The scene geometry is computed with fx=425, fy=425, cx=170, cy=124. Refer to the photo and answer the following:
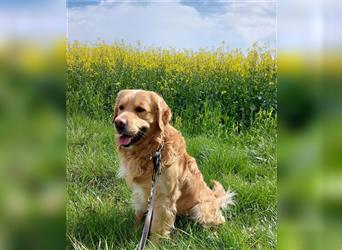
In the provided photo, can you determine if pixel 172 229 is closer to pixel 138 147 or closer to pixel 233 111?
pixel 138 147

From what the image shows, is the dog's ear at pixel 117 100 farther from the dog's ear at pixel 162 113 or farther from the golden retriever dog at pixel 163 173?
the dog's ear at pixel 162 113

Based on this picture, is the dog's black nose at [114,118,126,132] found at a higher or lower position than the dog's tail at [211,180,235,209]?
higher

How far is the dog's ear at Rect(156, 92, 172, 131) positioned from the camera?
173 centimetres

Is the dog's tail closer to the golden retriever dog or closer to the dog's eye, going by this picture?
the golden retriever dog

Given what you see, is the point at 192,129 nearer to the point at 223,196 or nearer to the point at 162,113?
the point at 162,113

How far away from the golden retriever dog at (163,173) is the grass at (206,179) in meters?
0.05

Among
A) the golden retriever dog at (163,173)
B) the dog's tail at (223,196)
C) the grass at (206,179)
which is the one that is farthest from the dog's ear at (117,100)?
the dog's tail at (223,196)

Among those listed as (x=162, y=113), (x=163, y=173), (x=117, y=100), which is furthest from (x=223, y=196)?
(x=117, y=100)

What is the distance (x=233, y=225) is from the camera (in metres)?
1.76

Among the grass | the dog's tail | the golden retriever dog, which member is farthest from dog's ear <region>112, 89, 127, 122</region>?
the dog's tail

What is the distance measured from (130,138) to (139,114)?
0.40ft

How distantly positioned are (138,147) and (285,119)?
755mm

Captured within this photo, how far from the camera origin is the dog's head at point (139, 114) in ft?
5.56

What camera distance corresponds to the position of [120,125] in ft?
5.48
